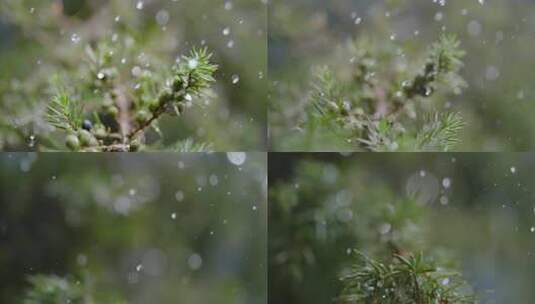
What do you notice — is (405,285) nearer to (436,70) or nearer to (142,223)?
(436,70)

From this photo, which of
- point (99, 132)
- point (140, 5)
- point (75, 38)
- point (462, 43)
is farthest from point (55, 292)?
point (462, 43)

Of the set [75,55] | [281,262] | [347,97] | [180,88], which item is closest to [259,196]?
[281,262]

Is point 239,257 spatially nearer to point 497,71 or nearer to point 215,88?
point 215,88

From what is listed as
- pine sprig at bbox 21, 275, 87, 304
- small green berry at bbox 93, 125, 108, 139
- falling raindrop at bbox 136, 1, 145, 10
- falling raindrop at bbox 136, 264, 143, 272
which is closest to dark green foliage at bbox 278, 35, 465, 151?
small green berry at bbox 93, 125, 108, 139

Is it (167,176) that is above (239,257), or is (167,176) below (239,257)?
above

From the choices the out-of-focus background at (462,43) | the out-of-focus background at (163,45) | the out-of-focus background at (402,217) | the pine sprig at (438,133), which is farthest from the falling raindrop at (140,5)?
the pine sprig at (438,133)

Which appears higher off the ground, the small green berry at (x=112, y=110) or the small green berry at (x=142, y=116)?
the small green berry at (x=112, y=110)

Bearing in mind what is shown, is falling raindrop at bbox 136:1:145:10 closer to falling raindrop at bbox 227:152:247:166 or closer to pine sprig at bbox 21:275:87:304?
falling raindrop at bbox 227:152:247:166

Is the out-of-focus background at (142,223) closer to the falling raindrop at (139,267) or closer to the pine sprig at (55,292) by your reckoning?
the falling raindrop at (139,267)
